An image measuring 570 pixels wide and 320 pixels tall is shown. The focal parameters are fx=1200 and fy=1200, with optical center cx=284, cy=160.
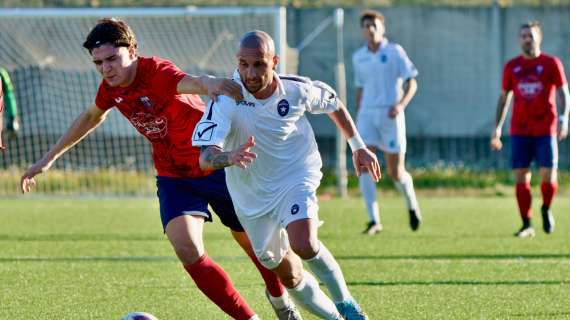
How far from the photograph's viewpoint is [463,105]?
834 inches

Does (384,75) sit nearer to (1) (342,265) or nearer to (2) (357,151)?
(1) (342,265)

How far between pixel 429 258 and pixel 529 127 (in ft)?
8.64

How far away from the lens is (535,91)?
1220 centimetres

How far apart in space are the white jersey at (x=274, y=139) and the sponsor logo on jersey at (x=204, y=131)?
11 centimetres

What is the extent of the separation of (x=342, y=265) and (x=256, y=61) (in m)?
4.14

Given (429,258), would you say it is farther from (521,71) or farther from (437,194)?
(437,194)

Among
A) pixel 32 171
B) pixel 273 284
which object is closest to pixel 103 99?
pixel 32 171

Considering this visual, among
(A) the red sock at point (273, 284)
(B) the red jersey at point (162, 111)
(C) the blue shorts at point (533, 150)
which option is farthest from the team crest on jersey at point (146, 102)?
(C) the blue shorts at point (533, 150)

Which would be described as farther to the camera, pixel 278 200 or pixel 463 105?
pixel 463 105

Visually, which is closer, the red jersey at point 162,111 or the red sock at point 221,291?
the red sock at point 221,291

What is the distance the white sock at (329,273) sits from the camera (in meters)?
6.04

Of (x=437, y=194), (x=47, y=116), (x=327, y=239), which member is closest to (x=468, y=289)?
(x=327, y=239)

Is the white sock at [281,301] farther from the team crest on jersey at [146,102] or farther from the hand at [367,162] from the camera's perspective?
the team crest on jersey at [146,102]

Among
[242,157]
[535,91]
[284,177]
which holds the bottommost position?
[535,91]
